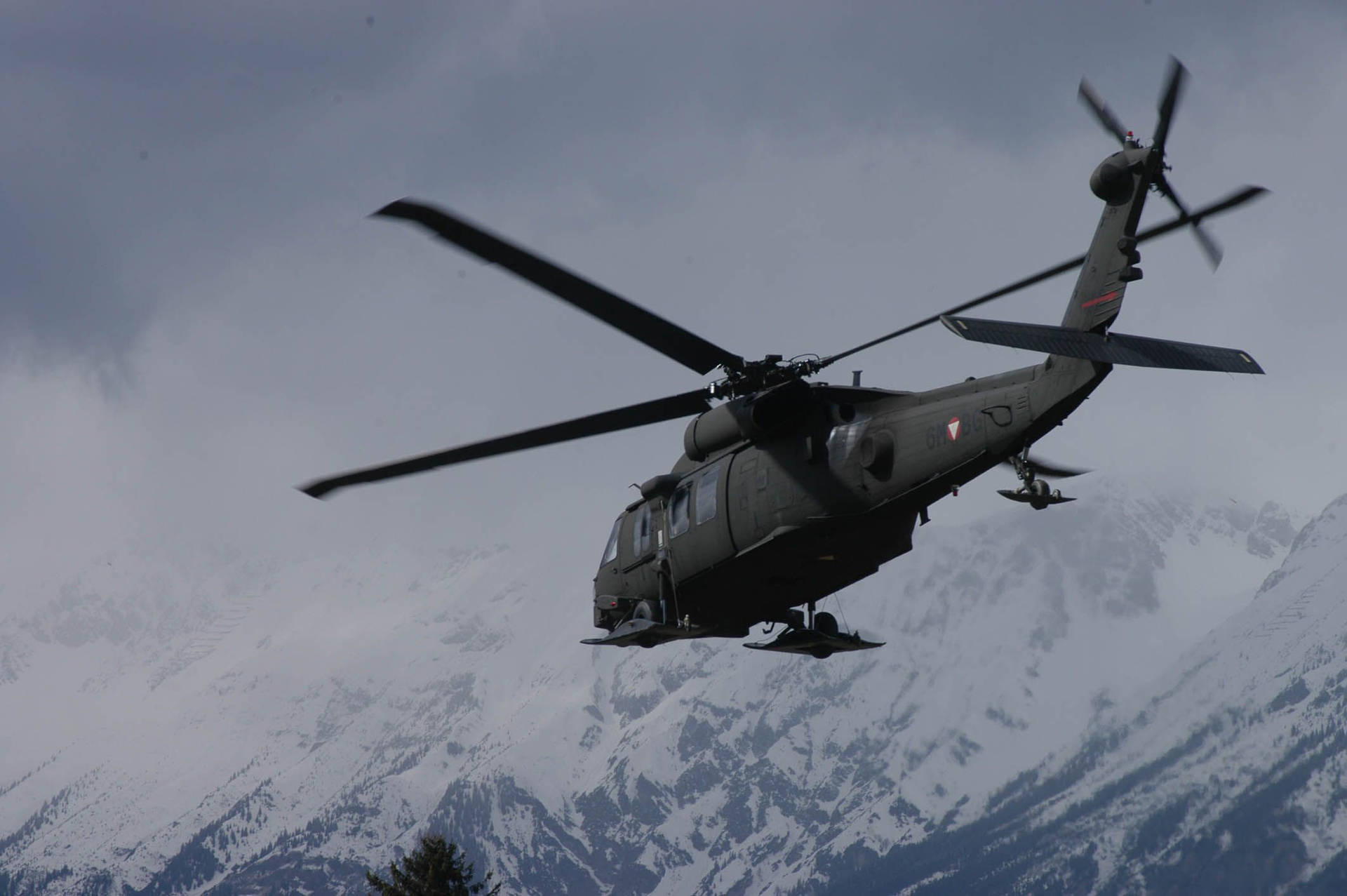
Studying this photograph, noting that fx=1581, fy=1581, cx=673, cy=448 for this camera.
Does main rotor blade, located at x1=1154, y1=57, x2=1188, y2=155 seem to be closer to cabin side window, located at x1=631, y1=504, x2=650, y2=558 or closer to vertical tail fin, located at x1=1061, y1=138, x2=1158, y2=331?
vertical tail fin, located at x1=1061, y1=138, x2=1158, y2=331

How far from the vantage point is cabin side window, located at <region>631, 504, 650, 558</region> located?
32500mm

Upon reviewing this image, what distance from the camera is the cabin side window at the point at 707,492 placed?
3048 cm

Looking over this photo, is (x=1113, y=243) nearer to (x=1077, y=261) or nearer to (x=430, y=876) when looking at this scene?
(x=1077, y=261)

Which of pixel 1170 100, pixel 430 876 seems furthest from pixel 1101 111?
pixel 430 876

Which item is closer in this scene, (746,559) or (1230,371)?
(1230,371)

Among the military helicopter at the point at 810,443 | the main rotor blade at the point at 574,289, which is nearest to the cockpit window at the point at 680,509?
the military helicopter at the point at 810,443

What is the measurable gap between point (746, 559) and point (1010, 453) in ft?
18.6

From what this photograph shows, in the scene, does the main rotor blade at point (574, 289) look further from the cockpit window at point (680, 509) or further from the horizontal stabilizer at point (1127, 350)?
the horizontal stabilizer at point (1127, 350)

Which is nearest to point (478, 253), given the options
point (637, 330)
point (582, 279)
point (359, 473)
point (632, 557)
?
point (582, 279)

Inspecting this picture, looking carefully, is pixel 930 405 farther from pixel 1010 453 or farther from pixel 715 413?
pixel 715 413

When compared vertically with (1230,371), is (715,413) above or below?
above

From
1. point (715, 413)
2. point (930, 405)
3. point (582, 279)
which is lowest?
point (930, 405)

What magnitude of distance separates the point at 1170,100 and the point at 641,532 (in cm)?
1376

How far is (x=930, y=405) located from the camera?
90.9 feet
